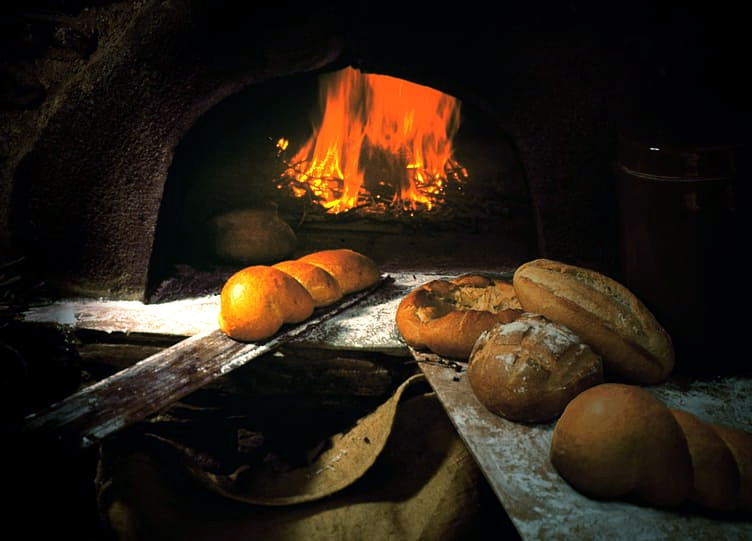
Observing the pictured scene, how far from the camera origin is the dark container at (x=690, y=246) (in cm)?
161

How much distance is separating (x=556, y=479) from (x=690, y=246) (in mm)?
928

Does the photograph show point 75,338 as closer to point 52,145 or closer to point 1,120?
point 52,145

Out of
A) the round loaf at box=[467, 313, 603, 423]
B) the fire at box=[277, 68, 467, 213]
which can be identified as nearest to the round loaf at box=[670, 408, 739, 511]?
the round loaf at box=[467, 313, 603, 423]

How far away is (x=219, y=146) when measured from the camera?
3445mm

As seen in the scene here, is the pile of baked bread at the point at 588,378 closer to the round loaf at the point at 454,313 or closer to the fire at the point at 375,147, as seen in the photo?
the round loaf at the point at 454,313

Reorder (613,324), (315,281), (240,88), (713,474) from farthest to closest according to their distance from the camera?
(240,88)
(315,281)
(613,324)
(713,474)

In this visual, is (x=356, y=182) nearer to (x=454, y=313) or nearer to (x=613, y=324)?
(x=454, y=313)

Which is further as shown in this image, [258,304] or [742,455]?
[258,304]

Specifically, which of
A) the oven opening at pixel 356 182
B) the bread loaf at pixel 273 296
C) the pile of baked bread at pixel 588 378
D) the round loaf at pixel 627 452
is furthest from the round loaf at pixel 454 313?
the oven opening at pixel 356 182

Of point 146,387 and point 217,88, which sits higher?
point 217,88

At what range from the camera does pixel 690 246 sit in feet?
5.51

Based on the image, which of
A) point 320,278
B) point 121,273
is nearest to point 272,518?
point 320,278

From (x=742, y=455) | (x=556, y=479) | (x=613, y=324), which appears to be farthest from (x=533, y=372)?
(x=742, y=455)

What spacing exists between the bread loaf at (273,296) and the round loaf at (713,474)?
57.0 inches
